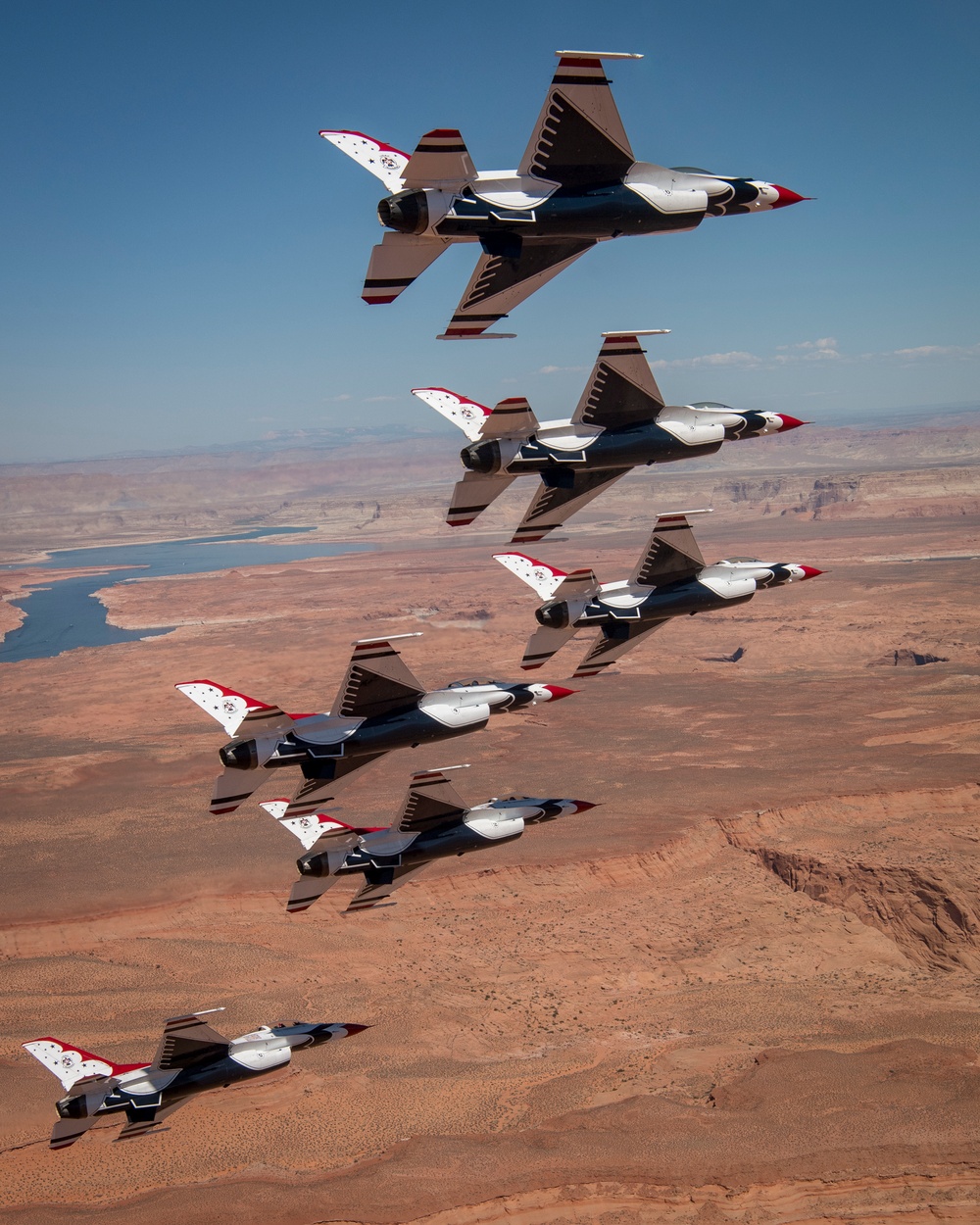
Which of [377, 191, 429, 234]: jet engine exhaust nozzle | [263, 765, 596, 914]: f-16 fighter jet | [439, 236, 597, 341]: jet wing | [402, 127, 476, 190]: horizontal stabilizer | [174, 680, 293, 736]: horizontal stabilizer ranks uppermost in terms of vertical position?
[402, 127, 476, 190]: horizontal stabilizer

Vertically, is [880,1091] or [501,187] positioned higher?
[501,187]

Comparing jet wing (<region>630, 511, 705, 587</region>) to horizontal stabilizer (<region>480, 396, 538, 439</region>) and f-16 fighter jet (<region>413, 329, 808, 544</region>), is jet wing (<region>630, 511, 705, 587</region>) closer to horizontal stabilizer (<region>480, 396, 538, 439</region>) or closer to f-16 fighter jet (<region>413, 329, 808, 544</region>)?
f-16 fighter jet (<region>413, 329, 808, 544</region>)

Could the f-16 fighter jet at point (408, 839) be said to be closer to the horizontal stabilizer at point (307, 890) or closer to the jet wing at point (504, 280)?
the horizontal stabilizer at point (307, 890)

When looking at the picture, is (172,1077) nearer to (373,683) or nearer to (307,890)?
(307,890)

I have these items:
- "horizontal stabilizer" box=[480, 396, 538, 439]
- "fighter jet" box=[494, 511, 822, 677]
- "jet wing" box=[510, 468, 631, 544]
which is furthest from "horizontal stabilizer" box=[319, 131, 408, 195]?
"fighter jet" box=[494, 511, 822, 677]

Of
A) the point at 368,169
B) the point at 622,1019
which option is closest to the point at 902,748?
the point at 622,1019

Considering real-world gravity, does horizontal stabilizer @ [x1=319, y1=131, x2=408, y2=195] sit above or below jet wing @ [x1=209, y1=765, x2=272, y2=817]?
above

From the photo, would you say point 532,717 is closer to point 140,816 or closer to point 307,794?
point 140,816
